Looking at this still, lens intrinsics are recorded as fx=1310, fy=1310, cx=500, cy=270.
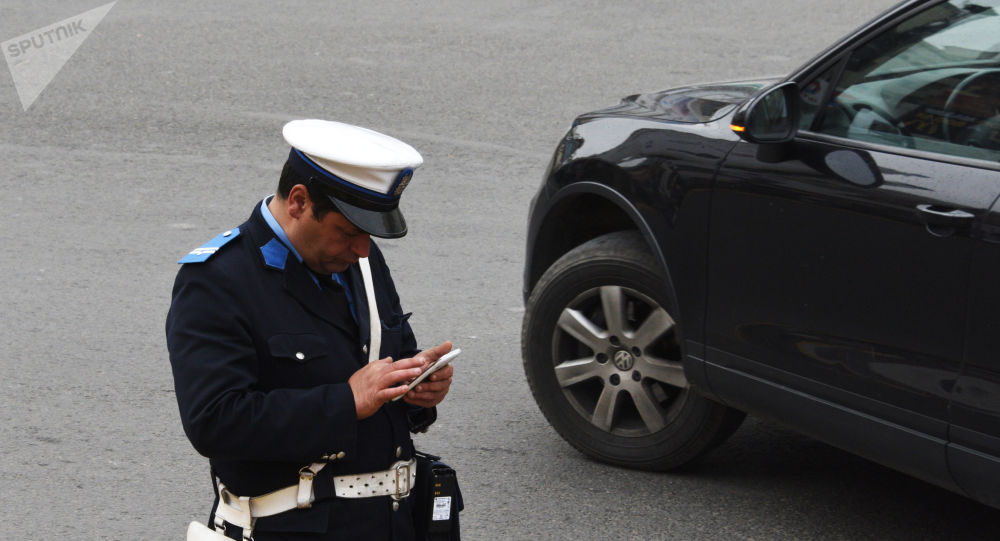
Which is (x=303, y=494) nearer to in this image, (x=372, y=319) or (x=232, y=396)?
(x=232, y=396)

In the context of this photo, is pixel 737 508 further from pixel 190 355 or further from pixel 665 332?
pixel 190 355

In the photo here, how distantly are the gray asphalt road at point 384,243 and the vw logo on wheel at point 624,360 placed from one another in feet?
1.42

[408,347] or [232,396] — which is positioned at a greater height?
[232,396]

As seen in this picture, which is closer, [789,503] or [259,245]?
[259,245]

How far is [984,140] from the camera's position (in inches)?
147

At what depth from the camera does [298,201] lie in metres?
2.65

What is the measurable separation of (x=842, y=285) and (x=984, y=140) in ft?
1.89

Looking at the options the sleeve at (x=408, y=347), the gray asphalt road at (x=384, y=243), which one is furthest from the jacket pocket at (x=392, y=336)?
the gray asphalt road at (x=384, y=243)

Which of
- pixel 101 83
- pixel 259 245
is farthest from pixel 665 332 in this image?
pixel 101 83

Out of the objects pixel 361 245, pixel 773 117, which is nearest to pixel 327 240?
pixel 361 245

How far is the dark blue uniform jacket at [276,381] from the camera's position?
8.29 feet

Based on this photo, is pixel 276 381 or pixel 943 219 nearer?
pixel 276 381

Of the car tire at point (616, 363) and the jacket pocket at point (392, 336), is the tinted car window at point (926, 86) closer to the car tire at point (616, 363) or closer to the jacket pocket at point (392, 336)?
the car tire at point (616, 363)

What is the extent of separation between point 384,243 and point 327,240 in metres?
4.77
